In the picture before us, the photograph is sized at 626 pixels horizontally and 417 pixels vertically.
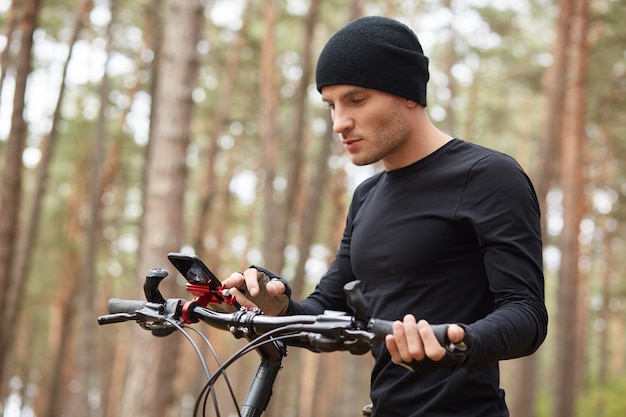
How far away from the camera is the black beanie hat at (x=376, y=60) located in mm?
2768

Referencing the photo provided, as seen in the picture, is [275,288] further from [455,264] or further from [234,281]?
[455,264]

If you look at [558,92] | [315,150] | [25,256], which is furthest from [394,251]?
[315,150]

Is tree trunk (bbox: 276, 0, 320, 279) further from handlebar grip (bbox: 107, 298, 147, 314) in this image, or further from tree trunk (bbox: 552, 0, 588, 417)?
handlebar grip (bbox: 107, 298, 147, 314)

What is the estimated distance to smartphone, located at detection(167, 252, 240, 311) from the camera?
2.61m

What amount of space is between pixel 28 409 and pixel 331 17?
79.6ft

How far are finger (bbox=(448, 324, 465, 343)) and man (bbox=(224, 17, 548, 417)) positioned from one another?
198 millimetres

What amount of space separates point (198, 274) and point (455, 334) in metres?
0.91

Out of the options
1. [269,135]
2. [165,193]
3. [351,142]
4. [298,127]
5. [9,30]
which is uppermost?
[9,30]

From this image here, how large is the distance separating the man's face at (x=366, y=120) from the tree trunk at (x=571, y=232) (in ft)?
52.3

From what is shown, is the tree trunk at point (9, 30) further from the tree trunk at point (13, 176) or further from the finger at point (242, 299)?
the finger at point (242, 299)

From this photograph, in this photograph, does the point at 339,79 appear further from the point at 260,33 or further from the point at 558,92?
the point at 260,33

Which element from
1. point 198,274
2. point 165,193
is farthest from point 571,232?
point 198,274

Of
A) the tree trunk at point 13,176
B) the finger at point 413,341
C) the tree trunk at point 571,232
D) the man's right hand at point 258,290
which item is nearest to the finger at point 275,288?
the man's right hand at point 258,290

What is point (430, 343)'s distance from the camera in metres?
2.12
